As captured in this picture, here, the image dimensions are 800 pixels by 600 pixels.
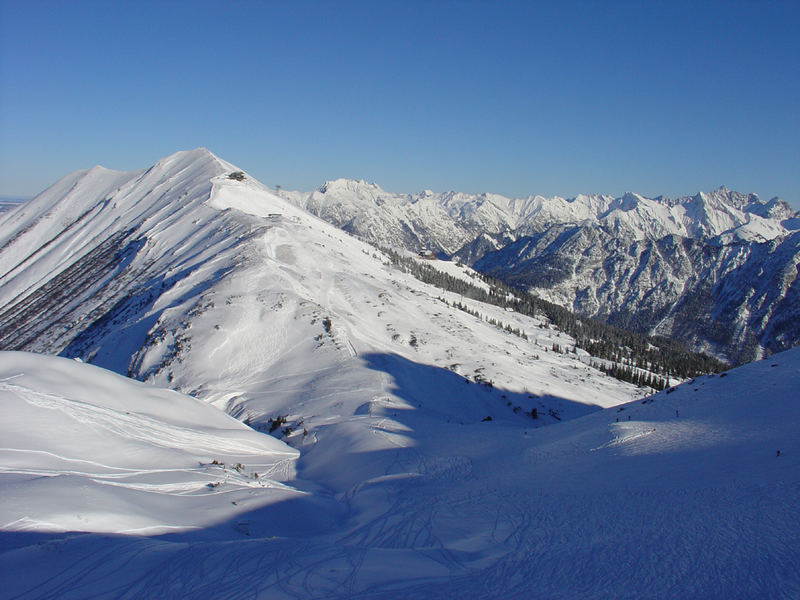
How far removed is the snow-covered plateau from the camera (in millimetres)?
9023

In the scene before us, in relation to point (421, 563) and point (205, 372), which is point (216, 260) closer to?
point (205, 372)

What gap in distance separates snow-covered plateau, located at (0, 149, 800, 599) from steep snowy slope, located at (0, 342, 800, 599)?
2.6 inches

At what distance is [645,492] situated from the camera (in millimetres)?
12742

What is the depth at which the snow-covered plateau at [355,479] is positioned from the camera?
9.02m

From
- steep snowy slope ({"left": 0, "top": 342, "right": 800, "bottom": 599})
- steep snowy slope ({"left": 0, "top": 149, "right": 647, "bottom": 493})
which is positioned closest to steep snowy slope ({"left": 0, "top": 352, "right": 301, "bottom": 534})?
steep snowy slope ({"left": 0, "top": 342, "right": 800, "bottom": 599})

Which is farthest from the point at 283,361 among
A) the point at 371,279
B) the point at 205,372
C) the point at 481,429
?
the point at 371,279

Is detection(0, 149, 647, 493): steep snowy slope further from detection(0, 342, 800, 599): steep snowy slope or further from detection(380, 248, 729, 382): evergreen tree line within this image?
detection(380, 248, 729, 382): evergreen tree line

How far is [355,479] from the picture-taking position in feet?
72.0

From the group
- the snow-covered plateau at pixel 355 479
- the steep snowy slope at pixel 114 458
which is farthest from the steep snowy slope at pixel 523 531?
the steep snowy slope at pixel 114 458

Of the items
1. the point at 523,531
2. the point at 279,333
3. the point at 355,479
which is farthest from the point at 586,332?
the point at 523,531

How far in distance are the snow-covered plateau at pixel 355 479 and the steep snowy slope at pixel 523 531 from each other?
2.6 inches

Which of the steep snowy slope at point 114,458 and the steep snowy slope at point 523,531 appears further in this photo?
the steep snowy slope at point 114,458

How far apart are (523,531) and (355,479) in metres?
11.5

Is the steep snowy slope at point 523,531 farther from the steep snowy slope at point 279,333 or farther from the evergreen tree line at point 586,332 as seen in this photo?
the evergreen tree line at point 586,332
